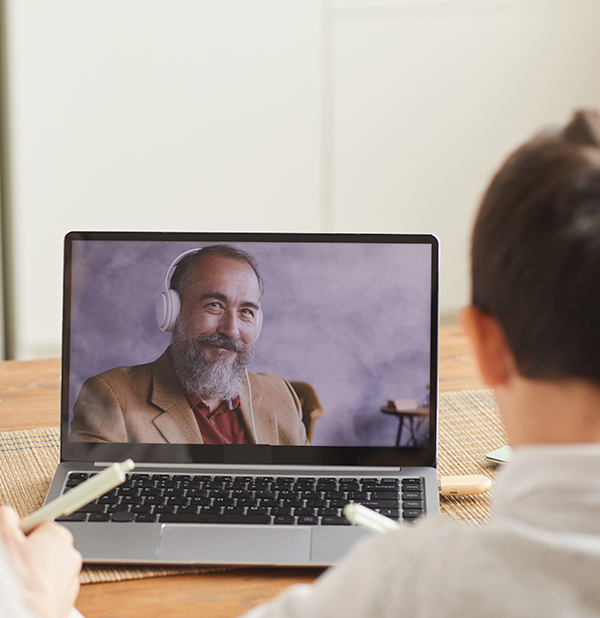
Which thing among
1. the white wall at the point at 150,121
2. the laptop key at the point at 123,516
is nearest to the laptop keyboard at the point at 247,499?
the laptop key at the point at 123,516

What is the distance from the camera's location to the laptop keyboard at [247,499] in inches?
27.9

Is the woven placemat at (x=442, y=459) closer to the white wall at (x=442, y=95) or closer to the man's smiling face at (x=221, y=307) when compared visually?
the man's smiling face at (x=221, y=307)

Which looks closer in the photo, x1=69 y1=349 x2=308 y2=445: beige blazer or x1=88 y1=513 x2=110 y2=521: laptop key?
x1=88 y1=513 x2=110 y2=521: laptop key

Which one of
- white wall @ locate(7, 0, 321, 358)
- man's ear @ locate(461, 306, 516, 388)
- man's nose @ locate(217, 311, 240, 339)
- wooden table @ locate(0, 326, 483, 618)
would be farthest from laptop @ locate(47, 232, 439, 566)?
white wall @ locate(7, 0, 321, 358)

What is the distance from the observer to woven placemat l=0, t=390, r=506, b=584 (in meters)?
0.66

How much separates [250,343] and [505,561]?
19.1 inches

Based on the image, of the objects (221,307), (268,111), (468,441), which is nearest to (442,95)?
(268,111)

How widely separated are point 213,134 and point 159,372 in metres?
1.71

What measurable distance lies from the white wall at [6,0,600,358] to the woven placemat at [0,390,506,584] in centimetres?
142

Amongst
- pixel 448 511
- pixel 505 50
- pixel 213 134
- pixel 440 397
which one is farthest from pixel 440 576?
pixel 505 50

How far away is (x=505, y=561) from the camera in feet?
1.21

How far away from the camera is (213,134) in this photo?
2395mm

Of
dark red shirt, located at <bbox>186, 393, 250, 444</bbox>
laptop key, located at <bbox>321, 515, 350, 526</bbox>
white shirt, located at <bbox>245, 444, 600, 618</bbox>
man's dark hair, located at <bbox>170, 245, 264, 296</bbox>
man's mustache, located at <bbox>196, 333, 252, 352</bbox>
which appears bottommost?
laptop key, located at <bbox>321, 515, 350, 526</bbox>

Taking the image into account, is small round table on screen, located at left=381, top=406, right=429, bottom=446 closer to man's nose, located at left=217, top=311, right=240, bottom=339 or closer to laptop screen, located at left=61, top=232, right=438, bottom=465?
laptop screen, located at left=61, top=232, right=438, bottom=465
